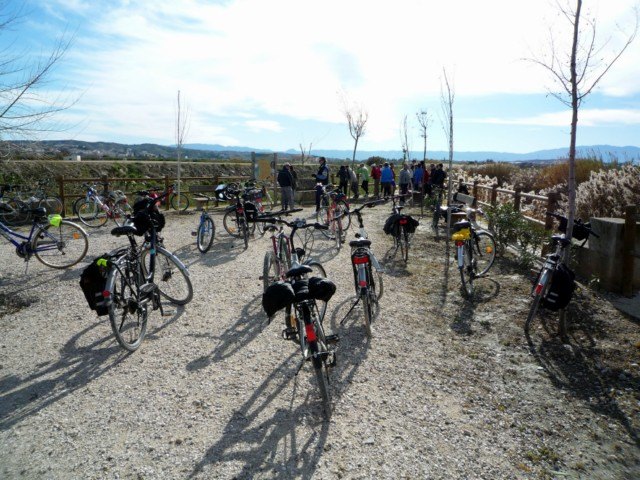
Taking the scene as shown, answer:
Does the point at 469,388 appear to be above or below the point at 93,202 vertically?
below

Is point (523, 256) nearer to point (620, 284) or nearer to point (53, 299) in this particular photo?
point (620, 284)

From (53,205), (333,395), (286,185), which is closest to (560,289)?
(333,395)

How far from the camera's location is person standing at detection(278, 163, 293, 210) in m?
14.3

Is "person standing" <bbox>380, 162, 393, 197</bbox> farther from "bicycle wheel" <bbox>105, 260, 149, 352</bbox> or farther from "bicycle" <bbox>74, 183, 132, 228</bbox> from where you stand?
"bicycle wheel" <bbox>105, 260, 149, 352</bbox>

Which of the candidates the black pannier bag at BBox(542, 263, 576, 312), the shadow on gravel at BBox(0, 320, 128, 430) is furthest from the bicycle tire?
the shadow on gravel at BBox(0, 320, 128, 430)

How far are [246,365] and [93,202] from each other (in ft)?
34.7

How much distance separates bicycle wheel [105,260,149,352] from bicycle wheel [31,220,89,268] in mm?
3037

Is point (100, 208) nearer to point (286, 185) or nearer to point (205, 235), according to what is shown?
point (286, 185)

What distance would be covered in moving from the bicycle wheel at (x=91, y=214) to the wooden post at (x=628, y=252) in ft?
38.5

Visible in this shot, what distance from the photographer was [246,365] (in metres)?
4.25

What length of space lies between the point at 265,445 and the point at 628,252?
5276 mm

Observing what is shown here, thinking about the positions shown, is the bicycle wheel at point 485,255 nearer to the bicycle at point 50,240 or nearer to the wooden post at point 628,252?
the wooden post at point 628,252

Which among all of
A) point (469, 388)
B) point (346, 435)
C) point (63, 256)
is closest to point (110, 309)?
point (346, 435)

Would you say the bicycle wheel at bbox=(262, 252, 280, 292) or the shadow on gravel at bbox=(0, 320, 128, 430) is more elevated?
the bicycle wheel at bbox=(262, 252, 280, 292)
